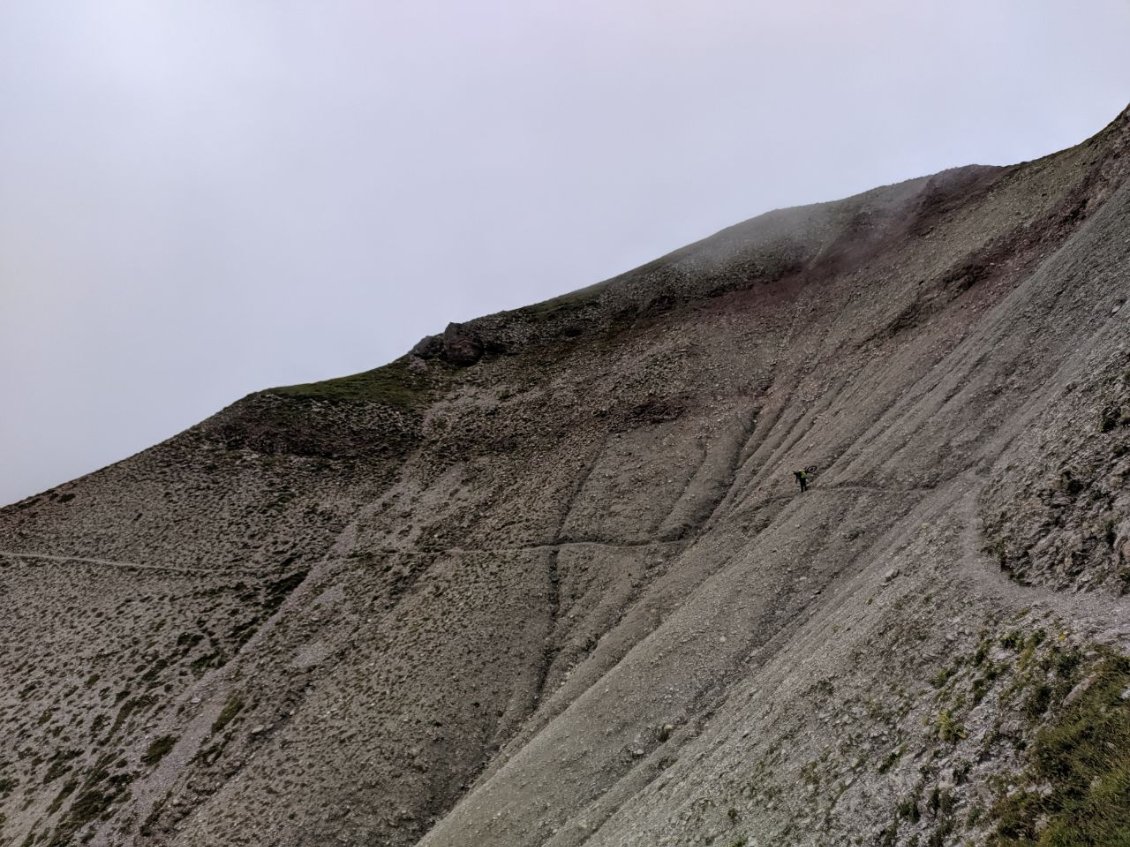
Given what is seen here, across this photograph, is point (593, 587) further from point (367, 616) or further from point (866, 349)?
point (866, 349)

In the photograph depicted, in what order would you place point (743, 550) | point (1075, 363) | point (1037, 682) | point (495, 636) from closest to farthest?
point (1037, 682), point (1075, 363), point (743, 550), point (495, 636)

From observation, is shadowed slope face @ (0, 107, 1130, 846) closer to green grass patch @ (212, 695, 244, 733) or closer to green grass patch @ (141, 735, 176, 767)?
green grass patch @ (141, 735, 176, 767)

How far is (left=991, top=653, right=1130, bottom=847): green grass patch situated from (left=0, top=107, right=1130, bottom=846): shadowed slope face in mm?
77

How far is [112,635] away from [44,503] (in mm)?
22626

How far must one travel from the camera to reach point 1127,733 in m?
8.43

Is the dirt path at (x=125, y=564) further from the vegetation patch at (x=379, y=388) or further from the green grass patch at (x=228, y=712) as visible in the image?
the vegetation patch at (x=379, y=388)

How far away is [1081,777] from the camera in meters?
8.39

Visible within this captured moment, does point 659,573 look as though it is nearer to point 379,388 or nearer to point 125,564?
point 125,564

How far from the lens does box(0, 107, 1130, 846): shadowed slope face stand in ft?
46.0

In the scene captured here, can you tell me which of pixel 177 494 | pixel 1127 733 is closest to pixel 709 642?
pixel 1127 733

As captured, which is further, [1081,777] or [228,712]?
[228,712]

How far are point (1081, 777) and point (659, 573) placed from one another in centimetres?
2994

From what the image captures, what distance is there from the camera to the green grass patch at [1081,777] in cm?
765

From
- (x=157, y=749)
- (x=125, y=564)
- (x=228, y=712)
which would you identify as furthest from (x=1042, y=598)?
(x=125, y=564)
